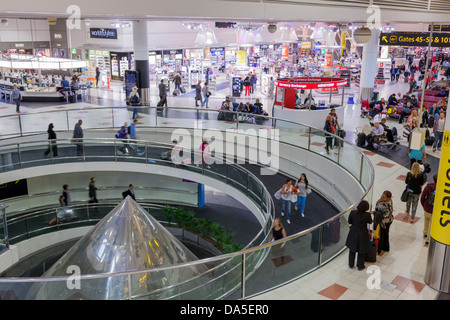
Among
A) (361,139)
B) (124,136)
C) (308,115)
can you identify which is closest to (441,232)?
(361,139)

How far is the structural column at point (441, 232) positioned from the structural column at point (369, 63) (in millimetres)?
20077

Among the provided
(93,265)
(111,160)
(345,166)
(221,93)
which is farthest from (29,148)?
(221,93)

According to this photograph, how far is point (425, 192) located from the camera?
329 inches

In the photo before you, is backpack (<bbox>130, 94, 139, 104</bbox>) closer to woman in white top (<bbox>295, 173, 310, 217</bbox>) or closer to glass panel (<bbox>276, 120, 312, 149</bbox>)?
glass panel (<bbox>276, 120, 312, 149</bbox>)

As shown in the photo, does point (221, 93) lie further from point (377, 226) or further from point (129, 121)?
point (377, 226)

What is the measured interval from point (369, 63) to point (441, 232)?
2045 centimetres

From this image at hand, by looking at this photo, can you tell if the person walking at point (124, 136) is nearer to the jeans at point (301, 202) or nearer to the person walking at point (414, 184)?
the jeans at point (301, 202)

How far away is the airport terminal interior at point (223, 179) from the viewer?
656 centimetres

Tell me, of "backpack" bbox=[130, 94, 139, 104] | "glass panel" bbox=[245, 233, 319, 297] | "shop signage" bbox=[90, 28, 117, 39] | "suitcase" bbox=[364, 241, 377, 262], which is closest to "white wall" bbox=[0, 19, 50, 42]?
"shop signage" bbox=[90, 28, 117, 39]

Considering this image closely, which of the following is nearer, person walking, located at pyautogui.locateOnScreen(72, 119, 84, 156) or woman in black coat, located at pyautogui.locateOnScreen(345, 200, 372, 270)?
woman in black coat, located at pyautogui.locateOnScreen(345, 200, 372, 270)

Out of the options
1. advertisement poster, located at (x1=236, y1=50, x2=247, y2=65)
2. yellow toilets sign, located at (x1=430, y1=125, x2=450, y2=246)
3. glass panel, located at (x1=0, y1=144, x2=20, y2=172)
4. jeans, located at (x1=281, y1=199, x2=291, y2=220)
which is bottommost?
jeans, located at (x1=281, y1=199, x2=291, y2=220)

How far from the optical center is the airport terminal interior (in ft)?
21.5

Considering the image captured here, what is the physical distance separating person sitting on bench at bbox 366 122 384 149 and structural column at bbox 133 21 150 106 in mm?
11936

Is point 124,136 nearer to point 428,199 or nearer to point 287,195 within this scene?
point 287,195
